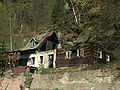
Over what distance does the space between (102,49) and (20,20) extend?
111ft

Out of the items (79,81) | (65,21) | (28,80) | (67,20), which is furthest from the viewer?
(65,21)

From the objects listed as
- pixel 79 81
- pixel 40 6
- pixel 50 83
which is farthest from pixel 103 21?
pixel 40 6

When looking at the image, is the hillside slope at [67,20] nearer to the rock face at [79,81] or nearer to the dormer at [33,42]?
the rock face at [79,81]

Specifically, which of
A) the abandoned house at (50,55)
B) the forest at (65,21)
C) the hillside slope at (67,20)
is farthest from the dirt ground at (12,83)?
the hillside slope at (67,20)

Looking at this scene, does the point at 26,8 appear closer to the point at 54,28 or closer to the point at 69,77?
the point at 54,28

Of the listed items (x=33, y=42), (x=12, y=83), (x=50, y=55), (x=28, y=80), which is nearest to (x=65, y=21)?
(x=33, y=42)

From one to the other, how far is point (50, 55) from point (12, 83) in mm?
10113

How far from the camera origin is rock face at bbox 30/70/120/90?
2467cm

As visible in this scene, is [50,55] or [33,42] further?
[33,42]

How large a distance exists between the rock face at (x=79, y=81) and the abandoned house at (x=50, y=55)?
13.9 feet

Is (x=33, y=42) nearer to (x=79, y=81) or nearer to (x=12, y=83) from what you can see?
(x=12, y=83)

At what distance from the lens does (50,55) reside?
43000 mm

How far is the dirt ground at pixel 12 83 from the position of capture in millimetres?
33584

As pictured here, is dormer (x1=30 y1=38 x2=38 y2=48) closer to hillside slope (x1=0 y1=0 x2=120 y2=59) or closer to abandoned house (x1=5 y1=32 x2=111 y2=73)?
abandoned house (x1=5 y1=32 x2=111 y2=73)
